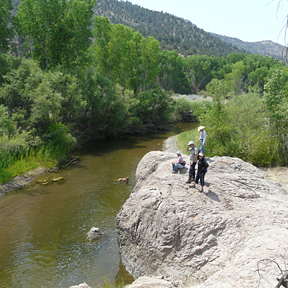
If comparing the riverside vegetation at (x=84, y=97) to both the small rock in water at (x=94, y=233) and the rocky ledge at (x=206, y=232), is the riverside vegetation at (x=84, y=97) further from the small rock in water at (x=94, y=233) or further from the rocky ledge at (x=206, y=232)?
the small rock in water at (x=94, y=233)

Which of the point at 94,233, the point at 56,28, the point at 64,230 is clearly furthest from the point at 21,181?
the point at 56,28

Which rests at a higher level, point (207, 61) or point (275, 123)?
point (207, 61)

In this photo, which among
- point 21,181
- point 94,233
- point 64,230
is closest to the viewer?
point 94,233

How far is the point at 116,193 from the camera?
17.2 meters

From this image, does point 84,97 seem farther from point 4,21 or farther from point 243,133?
point 243,133

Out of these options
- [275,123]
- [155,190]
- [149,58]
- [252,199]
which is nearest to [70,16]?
[149,58]

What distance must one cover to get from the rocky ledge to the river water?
1.44m

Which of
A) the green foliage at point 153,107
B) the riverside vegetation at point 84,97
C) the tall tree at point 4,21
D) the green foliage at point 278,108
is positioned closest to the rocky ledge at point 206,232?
the riverside vegetation at point 84,97

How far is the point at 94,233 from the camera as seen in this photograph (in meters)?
11.9

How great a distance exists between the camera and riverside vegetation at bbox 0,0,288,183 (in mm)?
19453

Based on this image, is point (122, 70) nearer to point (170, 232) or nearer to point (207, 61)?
point (170, 232)

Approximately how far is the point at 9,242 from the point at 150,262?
7.26 meters

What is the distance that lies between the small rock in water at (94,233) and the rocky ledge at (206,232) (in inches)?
71.8

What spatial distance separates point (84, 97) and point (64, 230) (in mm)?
19929
